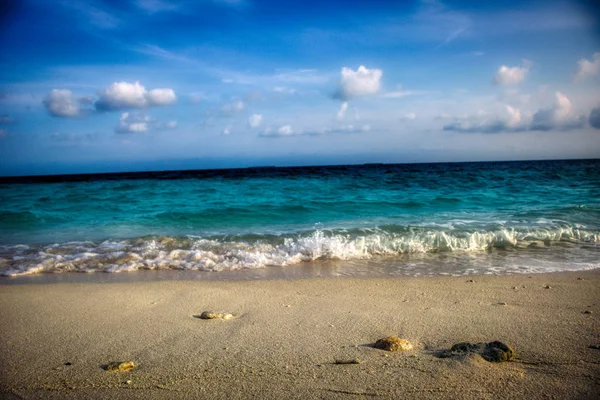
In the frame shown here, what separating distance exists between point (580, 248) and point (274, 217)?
7821 millimetres

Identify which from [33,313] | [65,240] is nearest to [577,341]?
[33,313]

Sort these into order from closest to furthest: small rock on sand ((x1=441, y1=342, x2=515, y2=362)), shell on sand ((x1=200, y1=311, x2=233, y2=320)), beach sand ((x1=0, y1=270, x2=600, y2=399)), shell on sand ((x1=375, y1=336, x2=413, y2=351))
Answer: beach sand ((x1=0, y1=270, x2=600, y2=399))
small rock on sand ((x1=441, y1=342, x2=515, y2=362))
shell on sand ((x1=375, y1=336, x2=413, y2=351))
shell on sand ((x1=200, y1=311, x2=233, y2=320))

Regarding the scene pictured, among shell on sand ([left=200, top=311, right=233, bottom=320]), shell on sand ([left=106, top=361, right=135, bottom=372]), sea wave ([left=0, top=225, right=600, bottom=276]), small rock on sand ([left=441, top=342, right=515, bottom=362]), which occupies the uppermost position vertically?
small rock on sand ([left=441, top=342, right=515, bottom=362])

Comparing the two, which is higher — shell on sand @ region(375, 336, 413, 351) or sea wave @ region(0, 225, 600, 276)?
shell on sand @ region(375, 336, 413, 351)

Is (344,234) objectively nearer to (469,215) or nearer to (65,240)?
(469,215)

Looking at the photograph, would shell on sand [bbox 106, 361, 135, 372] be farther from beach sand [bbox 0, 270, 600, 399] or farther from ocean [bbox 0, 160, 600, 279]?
ocean [bbox 0, 160, 600, 279]

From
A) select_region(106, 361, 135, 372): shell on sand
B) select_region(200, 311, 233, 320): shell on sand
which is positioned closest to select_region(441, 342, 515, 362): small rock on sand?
select_region(200, 311, 233, 320): shell on sand

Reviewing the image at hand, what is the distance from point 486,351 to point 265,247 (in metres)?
5.24

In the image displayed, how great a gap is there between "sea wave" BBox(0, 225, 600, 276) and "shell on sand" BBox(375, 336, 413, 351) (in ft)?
12.0

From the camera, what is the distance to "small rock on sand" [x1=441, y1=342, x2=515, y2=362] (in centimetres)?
254

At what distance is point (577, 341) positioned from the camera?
2865mm

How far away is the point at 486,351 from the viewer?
259 centimetres

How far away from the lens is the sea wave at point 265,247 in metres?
6.31

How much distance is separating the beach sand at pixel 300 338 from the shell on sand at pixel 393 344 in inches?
2.3
